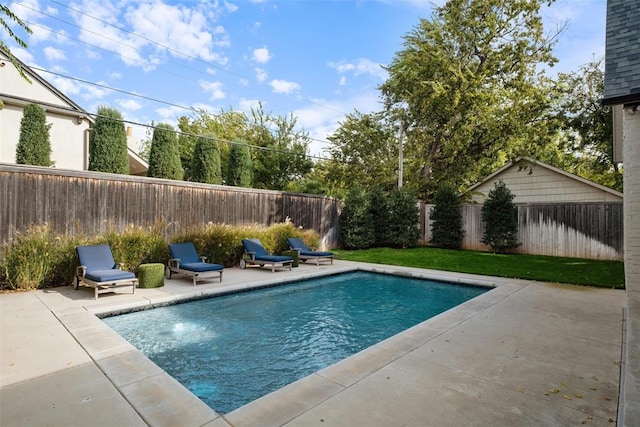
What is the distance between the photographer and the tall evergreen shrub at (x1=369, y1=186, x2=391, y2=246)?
14.7 m

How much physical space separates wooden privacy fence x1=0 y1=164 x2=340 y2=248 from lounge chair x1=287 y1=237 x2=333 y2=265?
1442 millimetres

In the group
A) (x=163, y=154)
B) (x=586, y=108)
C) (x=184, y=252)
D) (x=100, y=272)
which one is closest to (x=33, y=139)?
(x=163, y=154)

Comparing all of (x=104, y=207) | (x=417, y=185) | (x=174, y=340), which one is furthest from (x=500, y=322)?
(x=417, y=185)

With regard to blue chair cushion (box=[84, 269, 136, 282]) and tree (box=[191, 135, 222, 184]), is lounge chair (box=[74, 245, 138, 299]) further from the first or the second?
tree (box=[191, 135, 222, 184])

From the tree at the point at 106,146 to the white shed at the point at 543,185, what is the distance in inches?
594

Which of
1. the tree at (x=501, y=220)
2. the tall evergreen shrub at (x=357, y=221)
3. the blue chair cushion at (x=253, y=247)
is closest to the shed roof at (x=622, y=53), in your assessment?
the tree at (x=501, y=220)

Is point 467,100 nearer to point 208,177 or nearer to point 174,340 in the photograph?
point 208,177

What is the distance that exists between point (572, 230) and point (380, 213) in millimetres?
6874

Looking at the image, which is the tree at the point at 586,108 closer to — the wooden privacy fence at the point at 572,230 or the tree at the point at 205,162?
the wooden privacy fence at the point at 572,230

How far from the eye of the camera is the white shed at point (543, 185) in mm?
13750

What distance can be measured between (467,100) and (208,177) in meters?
12.2

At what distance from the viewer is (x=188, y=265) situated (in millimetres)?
7496

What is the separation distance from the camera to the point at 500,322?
474 centimetres

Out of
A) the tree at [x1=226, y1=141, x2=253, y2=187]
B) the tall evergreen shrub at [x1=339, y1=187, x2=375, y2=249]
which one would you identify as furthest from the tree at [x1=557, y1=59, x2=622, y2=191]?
the tree at [x1=226, y1=141, x2=253, y2=187]
